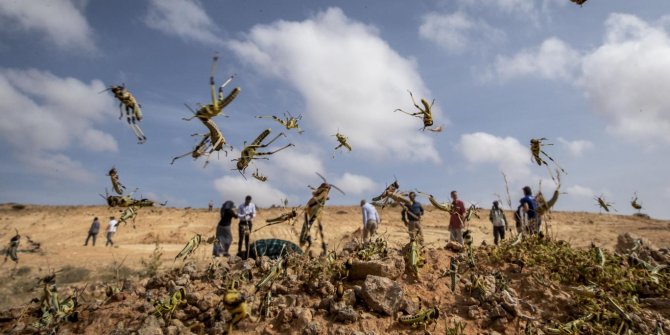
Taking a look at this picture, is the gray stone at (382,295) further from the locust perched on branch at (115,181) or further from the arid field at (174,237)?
the locust perched on branch at (115,181)

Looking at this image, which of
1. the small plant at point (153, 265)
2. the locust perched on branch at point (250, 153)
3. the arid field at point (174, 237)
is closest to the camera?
the locust perched on branch at point (250, 153)

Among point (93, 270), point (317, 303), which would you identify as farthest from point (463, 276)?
point (93, 270)

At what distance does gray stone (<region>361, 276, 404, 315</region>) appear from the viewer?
3.39m

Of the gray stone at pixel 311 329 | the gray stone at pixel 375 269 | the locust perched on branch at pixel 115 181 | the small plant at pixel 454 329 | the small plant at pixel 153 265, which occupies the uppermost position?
the locust perched on branch at pixel 115 181

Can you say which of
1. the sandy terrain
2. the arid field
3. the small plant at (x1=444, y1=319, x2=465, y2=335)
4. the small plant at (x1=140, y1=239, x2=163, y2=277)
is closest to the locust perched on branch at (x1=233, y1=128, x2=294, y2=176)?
the arid field

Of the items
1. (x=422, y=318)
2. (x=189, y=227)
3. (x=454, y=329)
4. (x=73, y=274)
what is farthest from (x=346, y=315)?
(x=189, y=227)

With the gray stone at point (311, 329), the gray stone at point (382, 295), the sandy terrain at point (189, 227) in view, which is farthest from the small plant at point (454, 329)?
the sandy terrain at point (189, 227)

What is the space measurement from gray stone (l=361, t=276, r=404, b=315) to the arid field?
99 mm

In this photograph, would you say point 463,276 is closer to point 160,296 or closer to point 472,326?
point 472,326

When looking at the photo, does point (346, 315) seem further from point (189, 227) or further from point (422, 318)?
point (189, 227)

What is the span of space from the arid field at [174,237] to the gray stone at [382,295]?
0.10m

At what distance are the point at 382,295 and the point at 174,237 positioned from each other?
68.7 feet

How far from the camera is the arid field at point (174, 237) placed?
4117 mm

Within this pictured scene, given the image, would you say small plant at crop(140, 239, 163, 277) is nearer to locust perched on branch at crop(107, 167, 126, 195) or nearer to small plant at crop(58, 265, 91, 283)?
small plant at crop(58, 265, 91, 283)
